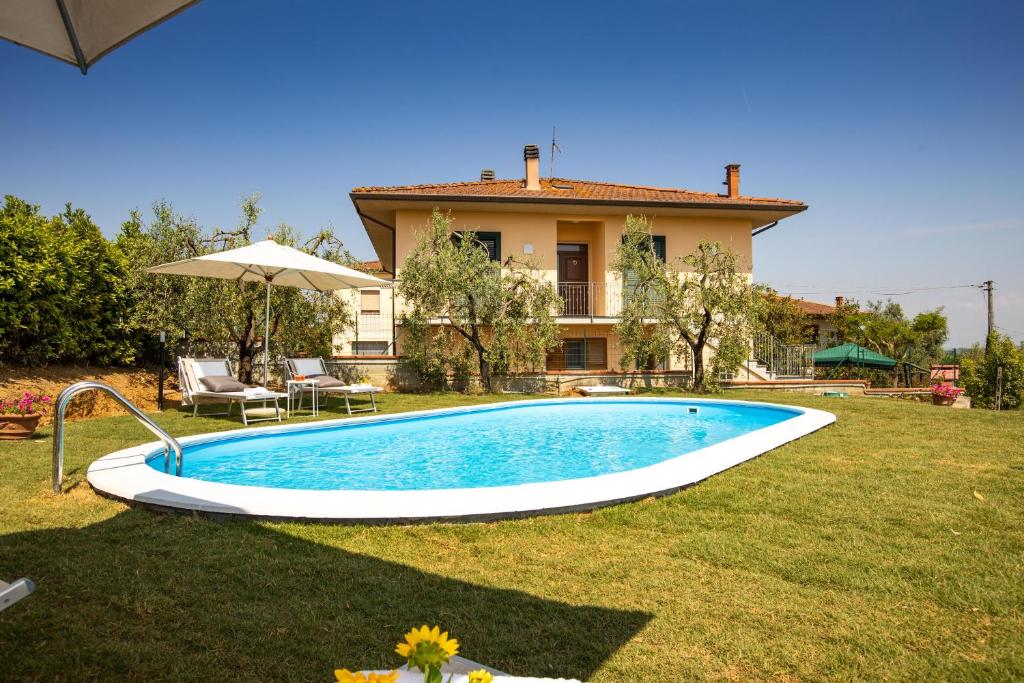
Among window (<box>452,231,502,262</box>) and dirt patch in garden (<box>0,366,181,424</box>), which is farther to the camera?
window (<box>452,231,502,262</box>)

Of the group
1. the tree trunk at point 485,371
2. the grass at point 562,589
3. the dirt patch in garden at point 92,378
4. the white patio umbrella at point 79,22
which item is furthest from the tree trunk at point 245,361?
the white patio umbrella at point 79,22

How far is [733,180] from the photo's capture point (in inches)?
771

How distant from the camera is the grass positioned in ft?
6.97

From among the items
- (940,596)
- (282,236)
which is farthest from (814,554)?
(282,236)

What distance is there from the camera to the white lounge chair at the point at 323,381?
1071 cm

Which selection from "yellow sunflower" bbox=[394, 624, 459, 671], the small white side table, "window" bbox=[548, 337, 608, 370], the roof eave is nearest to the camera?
"yellow sunflower" bbox=[394, 624, 459, 671]

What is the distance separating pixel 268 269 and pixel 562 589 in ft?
32.0

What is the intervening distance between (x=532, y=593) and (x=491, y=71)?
14.4 m

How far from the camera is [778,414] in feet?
35.4

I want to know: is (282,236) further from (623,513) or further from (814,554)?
(814,554)

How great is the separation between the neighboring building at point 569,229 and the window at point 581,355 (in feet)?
0.11

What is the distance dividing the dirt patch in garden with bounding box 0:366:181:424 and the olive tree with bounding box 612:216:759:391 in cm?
1141

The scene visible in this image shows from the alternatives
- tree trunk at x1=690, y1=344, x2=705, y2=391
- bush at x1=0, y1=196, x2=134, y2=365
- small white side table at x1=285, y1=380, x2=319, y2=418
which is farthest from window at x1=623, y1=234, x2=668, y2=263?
bush at x1=0, y1=196, x2=134, y2=365

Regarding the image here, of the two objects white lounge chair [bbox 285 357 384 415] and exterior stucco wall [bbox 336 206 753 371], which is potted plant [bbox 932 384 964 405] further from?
white lounge chair [bbox 285 357 384 415]
